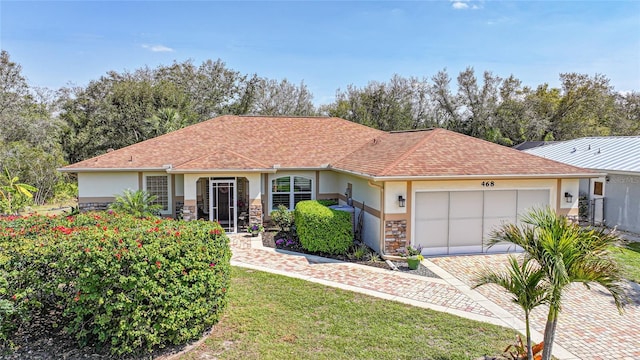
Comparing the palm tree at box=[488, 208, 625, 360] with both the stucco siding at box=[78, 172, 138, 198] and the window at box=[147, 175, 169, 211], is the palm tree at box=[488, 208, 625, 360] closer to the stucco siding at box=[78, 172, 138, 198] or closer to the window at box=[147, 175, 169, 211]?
the window at box=[147, 175, 169, 211]

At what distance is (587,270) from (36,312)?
810 cm

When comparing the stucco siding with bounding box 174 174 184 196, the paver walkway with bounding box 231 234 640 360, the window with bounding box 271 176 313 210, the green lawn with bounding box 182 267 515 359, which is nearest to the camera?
the green lawn with bounding box 182 267 515 359

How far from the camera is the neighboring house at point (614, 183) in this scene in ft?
50.4

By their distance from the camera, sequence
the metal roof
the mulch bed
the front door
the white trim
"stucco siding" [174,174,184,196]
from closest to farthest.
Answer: the mulch bed
the front door
the metal roof
"stucco siding" [174,174,184,196]
the white trim

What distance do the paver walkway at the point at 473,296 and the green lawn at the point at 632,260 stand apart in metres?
1.02

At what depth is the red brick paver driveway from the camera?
21.0 feet

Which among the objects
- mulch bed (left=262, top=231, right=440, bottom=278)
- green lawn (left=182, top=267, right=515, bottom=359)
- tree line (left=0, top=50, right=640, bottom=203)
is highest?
tree line (left=0, top=50, right=640, bottom=203)

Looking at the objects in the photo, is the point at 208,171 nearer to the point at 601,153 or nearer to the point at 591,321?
the point at 591,321

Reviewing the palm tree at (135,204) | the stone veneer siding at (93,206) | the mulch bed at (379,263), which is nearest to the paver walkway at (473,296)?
the mulch bed at (379,263)

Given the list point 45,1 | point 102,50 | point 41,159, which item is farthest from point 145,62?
point 45,1

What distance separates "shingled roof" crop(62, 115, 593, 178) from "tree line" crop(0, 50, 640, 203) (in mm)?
11173

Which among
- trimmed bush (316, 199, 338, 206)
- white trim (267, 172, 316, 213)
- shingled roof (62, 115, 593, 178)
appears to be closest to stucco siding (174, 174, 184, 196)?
shingled roof (62, 115, 593, 178)

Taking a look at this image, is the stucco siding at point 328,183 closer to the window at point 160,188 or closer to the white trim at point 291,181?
the white trim at point 291,181

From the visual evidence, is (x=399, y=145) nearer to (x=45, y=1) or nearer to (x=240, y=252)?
(x=240, y=252)
